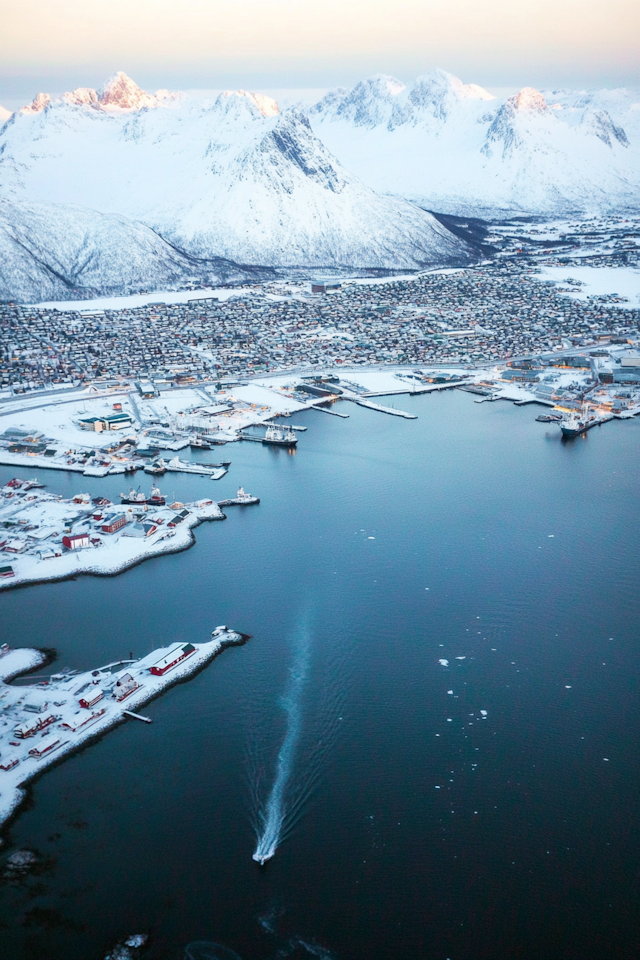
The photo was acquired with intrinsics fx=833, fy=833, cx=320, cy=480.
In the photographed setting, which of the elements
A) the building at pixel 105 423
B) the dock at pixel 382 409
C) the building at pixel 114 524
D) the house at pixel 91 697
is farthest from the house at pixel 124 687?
the dock at pixel 382 409

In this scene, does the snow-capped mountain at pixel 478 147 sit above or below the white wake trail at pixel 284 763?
above

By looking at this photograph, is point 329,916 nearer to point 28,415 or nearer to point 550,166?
point 28,415

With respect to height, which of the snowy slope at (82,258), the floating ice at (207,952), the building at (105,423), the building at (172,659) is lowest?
the floating ice at (207,952)

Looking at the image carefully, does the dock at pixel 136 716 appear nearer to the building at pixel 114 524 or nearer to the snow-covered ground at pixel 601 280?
the building at pixel 114 524

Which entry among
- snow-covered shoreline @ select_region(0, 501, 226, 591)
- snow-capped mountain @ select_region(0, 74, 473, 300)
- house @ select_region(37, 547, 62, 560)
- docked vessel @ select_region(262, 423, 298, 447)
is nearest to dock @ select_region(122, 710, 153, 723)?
snow-covered shoreline @ select_region(0, 501, 226, 591)

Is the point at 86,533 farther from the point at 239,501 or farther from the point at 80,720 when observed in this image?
the point at 80,720

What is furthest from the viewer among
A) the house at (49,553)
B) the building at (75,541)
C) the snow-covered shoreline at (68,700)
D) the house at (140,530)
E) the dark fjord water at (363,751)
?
the house at (140,530)

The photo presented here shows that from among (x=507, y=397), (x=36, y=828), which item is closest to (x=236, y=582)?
(x=36, y=828)
